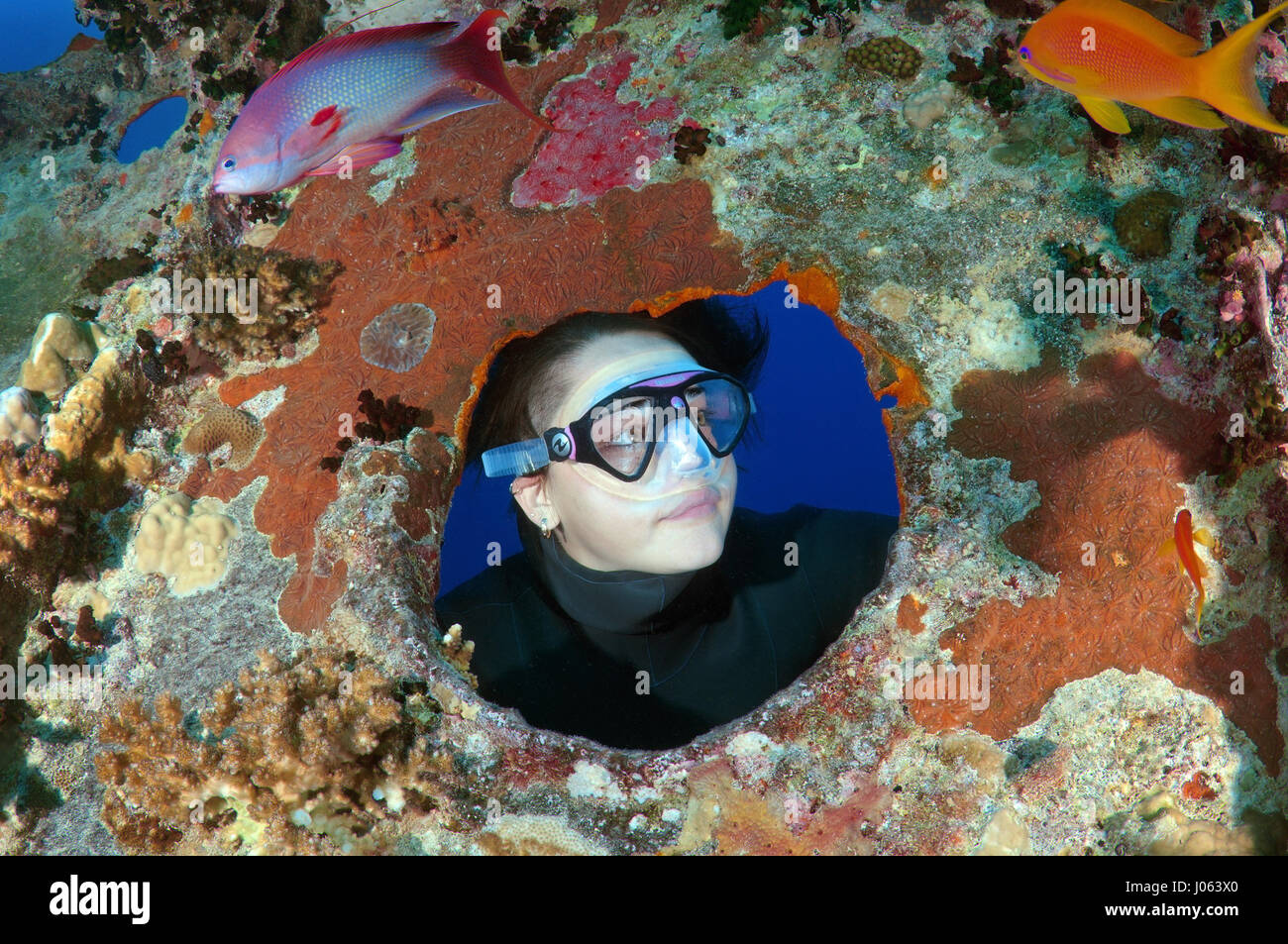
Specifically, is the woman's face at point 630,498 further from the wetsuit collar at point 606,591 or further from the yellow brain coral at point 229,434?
the yellow brain coral at point 229,434

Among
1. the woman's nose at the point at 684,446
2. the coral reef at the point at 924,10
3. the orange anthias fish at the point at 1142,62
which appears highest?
the coral reef at the point at 924,10

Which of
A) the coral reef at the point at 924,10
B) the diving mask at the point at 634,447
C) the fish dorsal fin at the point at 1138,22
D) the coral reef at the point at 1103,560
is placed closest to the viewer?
the fish dorsal fin at the point at 1138,22

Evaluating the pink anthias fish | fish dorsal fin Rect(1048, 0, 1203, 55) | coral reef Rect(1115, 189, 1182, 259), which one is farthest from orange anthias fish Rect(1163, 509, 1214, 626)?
the pink anthias fish

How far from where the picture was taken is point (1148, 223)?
465 centimetres

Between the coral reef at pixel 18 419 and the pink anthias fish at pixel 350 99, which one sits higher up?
the pink anthias fish at pixel 350 99

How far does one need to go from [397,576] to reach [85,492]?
2412 millimetres

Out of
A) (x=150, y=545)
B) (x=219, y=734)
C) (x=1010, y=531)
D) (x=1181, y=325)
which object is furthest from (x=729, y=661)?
(x=150, y=545)

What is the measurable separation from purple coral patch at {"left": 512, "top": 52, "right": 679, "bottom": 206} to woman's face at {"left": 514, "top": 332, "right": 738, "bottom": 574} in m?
1.28

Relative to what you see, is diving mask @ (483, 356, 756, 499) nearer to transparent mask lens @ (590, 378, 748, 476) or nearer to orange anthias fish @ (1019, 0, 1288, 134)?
transparent mask lens @ (590, 378, 748, 476)

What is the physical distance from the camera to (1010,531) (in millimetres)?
4102

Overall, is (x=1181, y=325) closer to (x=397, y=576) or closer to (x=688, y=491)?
(x=688, y=491)

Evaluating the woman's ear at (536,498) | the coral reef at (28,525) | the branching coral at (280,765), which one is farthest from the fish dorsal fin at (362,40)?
the coral reef at (28,525)

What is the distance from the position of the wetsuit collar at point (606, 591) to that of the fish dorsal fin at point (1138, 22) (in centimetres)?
363

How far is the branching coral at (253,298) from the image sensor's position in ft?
17.1
